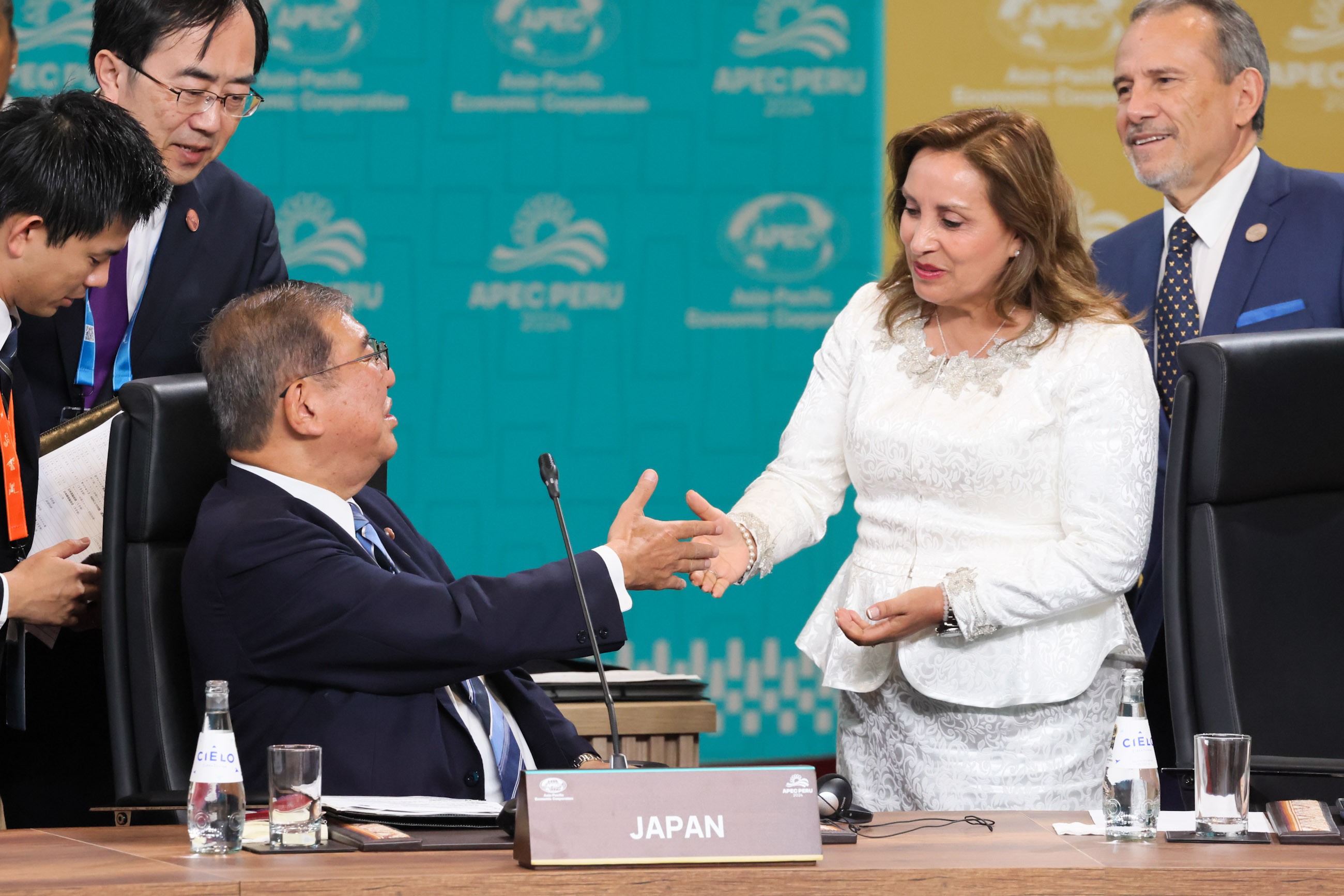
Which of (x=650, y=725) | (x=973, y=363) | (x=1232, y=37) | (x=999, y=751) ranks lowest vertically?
(x=650, y=725)

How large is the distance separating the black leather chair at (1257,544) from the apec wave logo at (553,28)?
2.67 m

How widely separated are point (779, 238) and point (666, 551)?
250 centimetres

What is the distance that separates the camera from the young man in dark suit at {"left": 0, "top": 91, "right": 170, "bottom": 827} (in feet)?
6.21

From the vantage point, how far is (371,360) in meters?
1.89

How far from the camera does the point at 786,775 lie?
4.35ft

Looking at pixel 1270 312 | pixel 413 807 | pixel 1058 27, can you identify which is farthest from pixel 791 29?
pixel 413 807

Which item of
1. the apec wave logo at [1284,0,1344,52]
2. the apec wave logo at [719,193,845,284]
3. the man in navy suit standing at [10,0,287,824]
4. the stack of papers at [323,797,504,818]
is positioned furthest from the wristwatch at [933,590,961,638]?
the apec wave logo at [1284,0,1344,52]

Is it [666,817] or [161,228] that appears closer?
[666,817]

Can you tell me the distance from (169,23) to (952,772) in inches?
65.2

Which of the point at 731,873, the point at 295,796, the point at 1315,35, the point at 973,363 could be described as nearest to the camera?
the point at 731,873

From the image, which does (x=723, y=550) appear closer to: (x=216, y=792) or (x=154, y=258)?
(x=216, y=792)

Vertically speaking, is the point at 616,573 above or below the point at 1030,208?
below

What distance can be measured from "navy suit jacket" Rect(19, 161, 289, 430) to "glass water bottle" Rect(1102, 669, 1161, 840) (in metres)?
1.56

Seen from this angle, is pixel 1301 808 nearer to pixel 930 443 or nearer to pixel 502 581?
pixel 930 443
